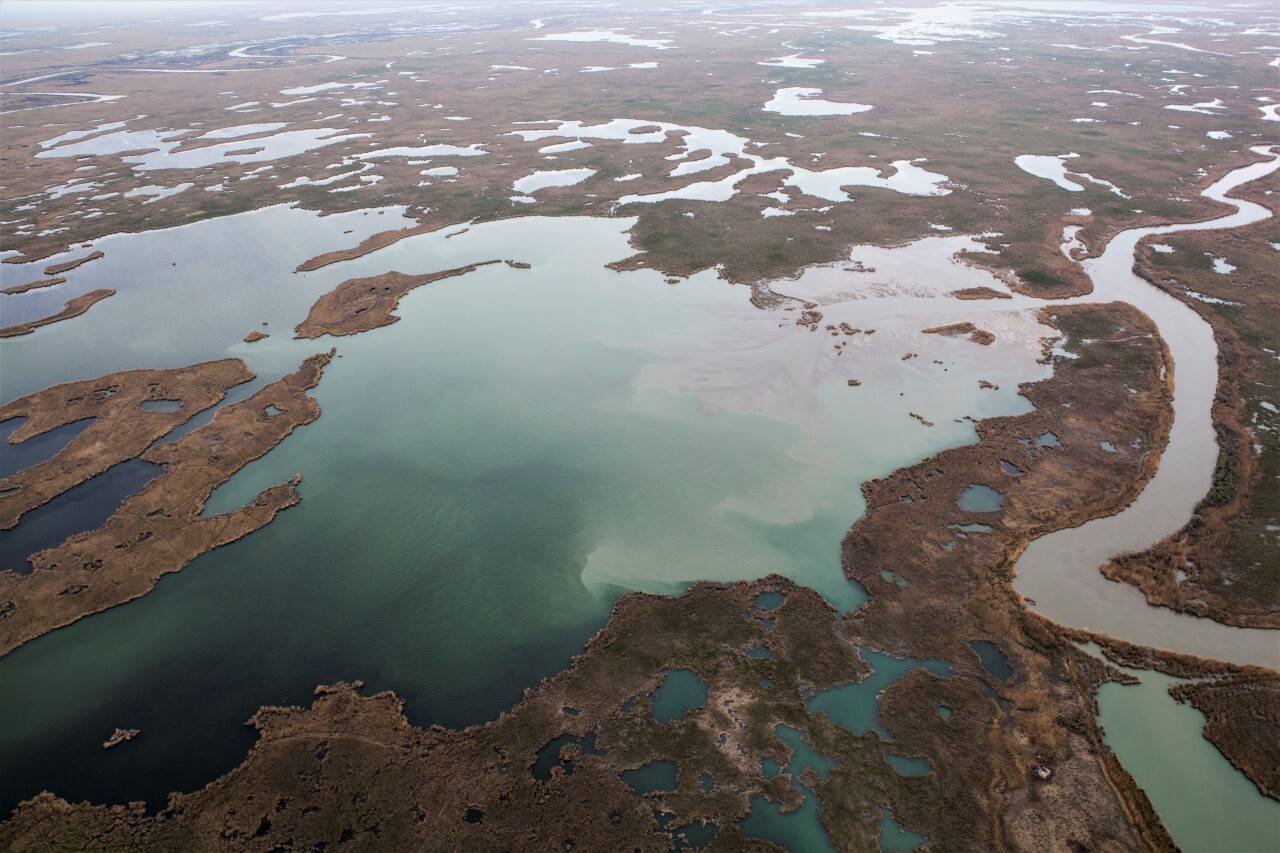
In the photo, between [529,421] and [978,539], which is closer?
[978,539]

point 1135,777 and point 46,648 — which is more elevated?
point 46,648

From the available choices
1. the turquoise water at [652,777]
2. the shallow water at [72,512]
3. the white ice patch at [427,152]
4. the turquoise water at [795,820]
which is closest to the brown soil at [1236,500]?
the turquoise water at [795,820]

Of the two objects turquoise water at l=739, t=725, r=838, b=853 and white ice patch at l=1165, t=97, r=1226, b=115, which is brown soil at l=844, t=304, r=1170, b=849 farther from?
white ice patch at l=1165, t=97, r=1226, b=115

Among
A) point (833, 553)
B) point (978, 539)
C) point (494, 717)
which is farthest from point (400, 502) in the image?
point (978, 539)

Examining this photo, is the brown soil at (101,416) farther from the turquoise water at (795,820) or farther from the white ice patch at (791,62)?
the white ice patch at (791,62)

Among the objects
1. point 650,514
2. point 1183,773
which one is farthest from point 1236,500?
point 650,514

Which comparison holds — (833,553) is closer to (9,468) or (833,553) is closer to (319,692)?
(319,692)
